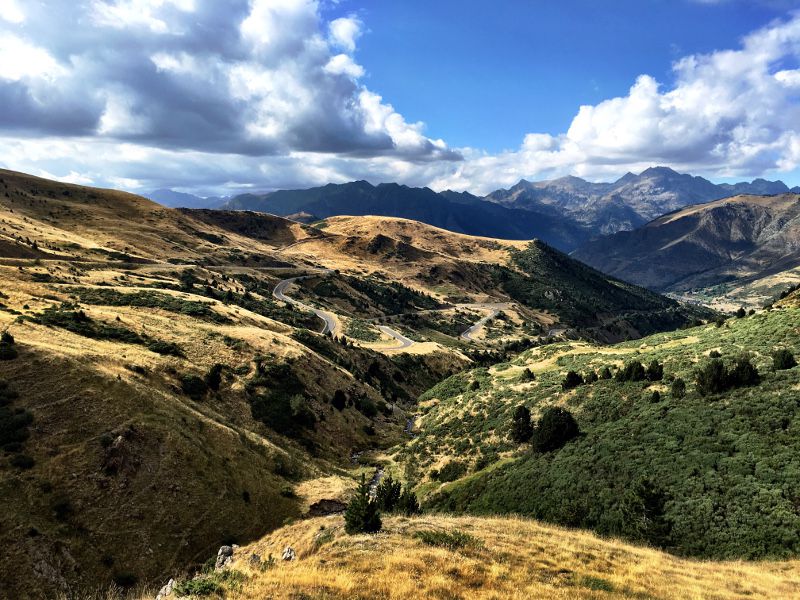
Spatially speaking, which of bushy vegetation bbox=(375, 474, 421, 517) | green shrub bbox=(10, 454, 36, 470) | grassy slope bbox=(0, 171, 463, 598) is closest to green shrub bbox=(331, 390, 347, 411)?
grassy slope bbox=(0, 171, 463, 598)

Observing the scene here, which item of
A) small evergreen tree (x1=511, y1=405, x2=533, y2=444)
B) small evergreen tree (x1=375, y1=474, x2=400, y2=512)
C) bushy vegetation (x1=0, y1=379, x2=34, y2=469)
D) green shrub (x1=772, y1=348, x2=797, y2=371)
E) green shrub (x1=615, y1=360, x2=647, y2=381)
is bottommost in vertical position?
small evergreen tree (x1=375, y1=474, x2=400, y2=512)

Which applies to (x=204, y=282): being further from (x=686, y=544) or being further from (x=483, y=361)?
(x=686, y=544)

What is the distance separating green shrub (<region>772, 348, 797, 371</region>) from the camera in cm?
3238

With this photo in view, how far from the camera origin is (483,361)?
331ft

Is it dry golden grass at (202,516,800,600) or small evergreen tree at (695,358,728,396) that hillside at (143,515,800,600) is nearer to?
dry golden grass at (202,516,800,600)

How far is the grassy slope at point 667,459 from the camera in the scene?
21359 millimetres

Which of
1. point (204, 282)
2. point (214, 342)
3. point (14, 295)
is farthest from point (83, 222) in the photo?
point (214, 342)

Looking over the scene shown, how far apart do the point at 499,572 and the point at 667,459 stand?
57.9 ft

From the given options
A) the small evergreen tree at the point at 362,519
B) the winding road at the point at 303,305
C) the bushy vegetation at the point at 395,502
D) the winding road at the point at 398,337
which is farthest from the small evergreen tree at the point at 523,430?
the winding road at the point at 303,305

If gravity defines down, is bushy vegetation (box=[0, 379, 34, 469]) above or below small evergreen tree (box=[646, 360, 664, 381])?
below

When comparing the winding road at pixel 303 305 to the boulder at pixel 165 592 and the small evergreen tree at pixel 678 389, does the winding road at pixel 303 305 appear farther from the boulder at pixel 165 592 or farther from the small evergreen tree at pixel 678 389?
the boulder at pixel 165 592

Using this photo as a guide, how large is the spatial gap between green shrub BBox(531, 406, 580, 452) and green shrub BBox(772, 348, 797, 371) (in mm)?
15528

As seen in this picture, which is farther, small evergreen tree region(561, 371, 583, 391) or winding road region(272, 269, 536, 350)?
winding road region(272, 269, 536, 350)

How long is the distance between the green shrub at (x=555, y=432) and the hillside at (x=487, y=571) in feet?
47.3
